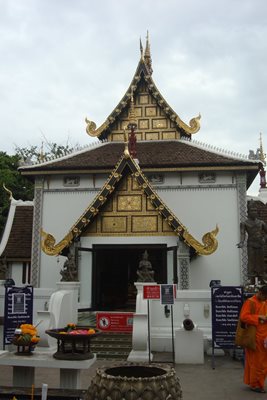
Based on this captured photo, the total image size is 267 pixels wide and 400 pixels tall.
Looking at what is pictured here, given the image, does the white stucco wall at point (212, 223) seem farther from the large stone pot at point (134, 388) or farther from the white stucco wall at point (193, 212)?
Answer: the large stone pot at point (134, 388)

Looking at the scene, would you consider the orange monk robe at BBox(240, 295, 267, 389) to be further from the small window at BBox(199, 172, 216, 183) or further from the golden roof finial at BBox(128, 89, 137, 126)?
the golden roof finial at BBox(128, 89, 137, 126)

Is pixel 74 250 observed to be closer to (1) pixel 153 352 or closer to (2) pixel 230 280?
(1) pixel 153 352

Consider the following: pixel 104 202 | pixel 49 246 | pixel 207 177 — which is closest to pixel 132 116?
pixel 207 177

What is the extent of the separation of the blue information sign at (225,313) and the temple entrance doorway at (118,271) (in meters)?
4.04

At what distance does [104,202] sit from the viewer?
13.2 m

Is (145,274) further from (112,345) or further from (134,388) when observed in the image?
(134,388)

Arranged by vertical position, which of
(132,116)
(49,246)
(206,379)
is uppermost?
(132,116)

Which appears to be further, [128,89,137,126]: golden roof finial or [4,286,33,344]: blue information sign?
[128,89,137,126]: golden roof finial

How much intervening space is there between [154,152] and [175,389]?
45.7 ft

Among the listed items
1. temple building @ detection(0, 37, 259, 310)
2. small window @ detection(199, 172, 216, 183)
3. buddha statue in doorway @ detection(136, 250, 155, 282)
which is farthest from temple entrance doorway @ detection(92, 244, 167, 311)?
small window @ detection(199, 172, 216, 183)

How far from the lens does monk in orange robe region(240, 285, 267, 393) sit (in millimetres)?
6711

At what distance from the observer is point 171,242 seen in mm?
13211

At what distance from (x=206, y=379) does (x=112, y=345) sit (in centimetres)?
313

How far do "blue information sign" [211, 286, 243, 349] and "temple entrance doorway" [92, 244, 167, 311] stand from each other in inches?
159
